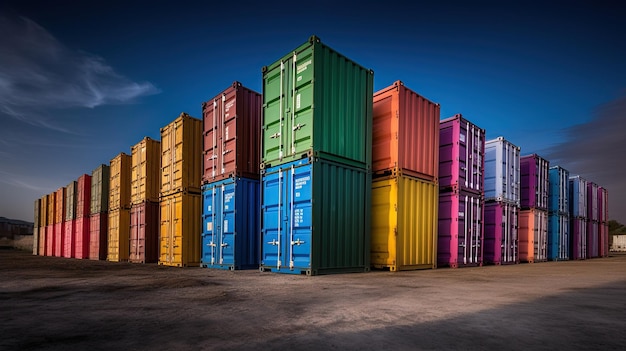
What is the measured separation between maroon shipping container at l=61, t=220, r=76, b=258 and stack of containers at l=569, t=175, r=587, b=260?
3478 cm

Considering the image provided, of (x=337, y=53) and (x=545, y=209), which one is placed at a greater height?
(x=337, y=53)

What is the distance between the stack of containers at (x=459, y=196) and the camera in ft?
42.0

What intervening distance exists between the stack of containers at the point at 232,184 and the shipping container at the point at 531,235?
13.2 meters

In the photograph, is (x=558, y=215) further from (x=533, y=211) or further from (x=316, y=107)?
(x=316, y=107)

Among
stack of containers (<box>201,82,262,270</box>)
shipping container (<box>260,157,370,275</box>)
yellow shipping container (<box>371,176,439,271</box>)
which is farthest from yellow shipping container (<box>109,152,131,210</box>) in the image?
yellow shipping container (<box>371,176,439,271</box>)

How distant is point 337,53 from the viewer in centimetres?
1045

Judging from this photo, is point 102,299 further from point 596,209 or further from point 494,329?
point 596,209

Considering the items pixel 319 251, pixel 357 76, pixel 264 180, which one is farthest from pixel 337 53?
pixel 319 251

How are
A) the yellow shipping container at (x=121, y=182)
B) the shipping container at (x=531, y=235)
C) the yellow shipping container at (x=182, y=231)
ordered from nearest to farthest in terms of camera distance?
the yellow shipping container at (x=182, y=231) < the shipping container at (x=531, y=235) < the yellow shipping container at (x=121, y=182)

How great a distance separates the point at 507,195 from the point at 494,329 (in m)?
14.1

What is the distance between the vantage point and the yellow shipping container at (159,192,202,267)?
13727 mm

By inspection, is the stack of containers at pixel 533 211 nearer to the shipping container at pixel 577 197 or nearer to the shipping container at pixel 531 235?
the shipping container at pixel 531 235

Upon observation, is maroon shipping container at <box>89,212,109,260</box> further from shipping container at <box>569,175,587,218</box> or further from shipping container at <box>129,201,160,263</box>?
shipping container at <box>569,175,587,218</box>

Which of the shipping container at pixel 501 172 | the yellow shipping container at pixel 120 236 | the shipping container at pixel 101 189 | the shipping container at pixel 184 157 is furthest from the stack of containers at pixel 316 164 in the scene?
the shipping container at pixel 101 189
